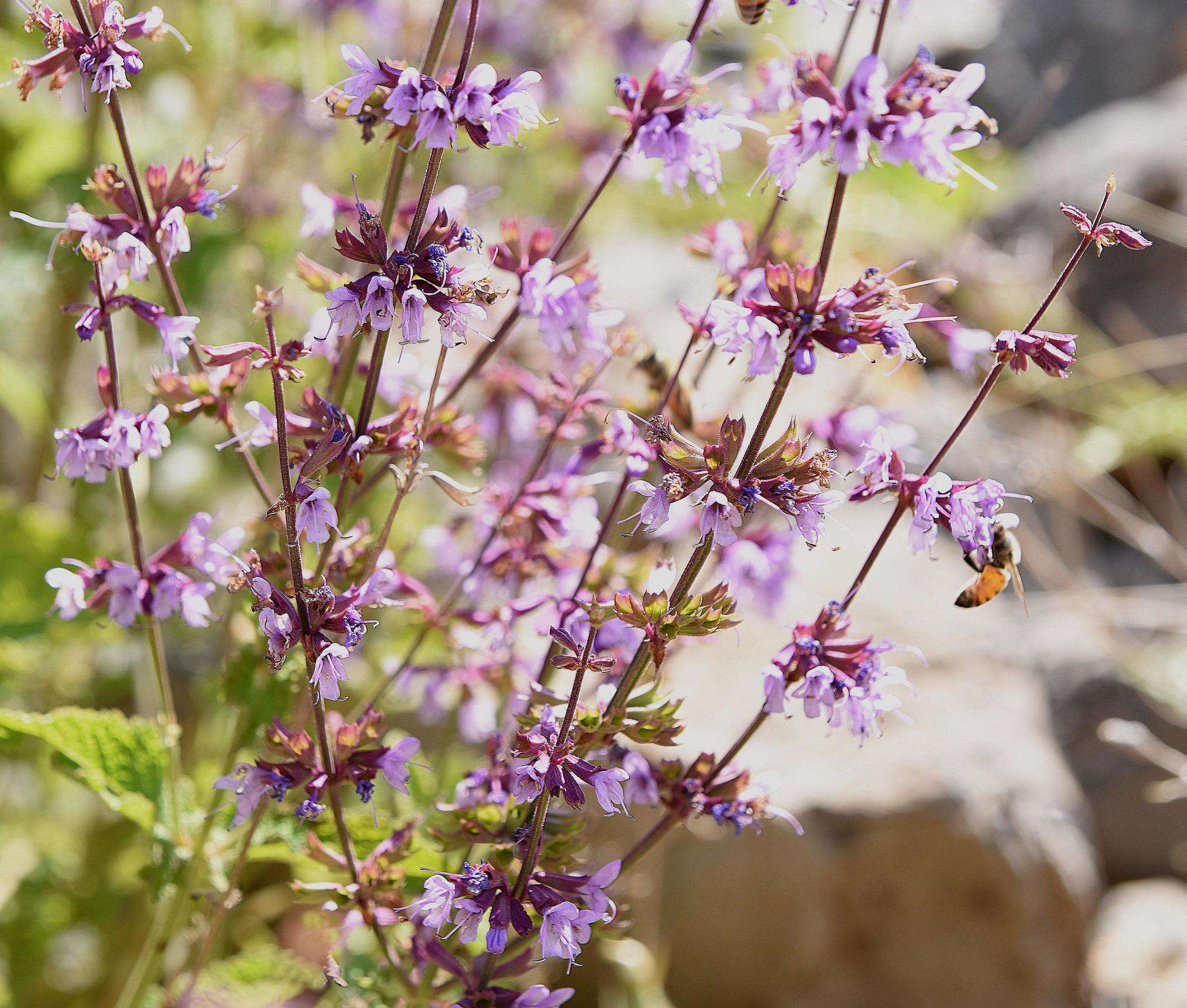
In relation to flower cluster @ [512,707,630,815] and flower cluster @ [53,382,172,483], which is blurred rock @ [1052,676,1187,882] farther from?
flower cluster @ [53,382,172,483]

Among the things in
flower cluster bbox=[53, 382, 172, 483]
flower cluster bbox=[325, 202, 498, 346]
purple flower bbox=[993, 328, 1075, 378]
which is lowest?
flower cluster bbox=[53, 382, 172, 483]

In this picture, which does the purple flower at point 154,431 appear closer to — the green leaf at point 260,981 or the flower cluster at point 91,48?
the flower cluster at point 91,48

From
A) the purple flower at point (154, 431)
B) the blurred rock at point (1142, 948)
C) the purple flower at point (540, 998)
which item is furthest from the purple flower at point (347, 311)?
the blurred rock at point (1142, 948)

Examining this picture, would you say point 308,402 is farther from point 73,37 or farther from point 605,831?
point 605,831

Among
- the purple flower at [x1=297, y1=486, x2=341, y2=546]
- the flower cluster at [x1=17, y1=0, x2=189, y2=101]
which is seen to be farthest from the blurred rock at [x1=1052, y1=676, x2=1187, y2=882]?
the flower cluster at [x1=17, y1=0, x2=189, y2=101]

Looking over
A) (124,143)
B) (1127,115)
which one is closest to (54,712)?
(124,143)

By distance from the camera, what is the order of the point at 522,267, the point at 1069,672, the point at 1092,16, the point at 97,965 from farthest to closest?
1. the point at 1092,16
2. the point at 1069,672
3. the point at 97,965
4. the point at 522,267
